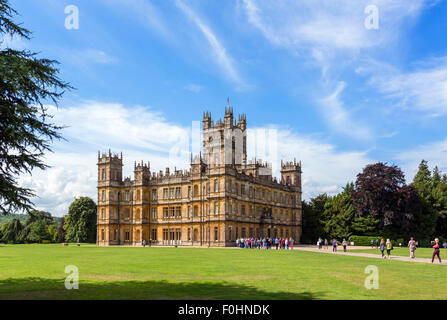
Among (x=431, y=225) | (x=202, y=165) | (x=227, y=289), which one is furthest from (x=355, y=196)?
(x=227, y=289)

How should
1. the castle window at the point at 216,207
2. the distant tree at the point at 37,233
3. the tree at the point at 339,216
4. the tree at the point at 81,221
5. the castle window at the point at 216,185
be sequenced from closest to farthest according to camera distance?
the castle window at the point at 216,185 → the castle window at the point at 216,207 → the tree at the point at 339,216 → the tree at the point at 81,221 → the distant tree at the point at 37,233

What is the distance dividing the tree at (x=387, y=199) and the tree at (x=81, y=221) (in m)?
47.9

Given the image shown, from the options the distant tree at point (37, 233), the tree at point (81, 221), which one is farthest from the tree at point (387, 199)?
the distant tree at point (37, 233)

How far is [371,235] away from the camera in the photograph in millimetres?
64562

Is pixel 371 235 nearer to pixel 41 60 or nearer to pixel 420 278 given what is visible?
pixel 420 278

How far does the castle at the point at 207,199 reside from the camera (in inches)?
2406

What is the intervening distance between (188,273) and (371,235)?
51846 millimetres

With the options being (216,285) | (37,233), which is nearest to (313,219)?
(37,233)

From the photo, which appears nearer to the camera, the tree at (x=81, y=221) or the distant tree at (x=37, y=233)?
the tree at (x=81, y=221)

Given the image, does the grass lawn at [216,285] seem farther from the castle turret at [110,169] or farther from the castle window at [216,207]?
the castle turret at [110,169]

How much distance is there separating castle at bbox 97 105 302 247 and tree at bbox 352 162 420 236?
13144mm

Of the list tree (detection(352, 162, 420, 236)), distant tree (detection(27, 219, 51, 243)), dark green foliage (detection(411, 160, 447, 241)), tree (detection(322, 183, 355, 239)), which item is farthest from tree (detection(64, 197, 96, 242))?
dark green foliage (detection(411, 160, 447, 241))

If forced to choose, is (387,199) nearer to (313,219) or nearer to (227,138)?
(313,219)

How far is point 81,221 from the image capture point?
8244cm
